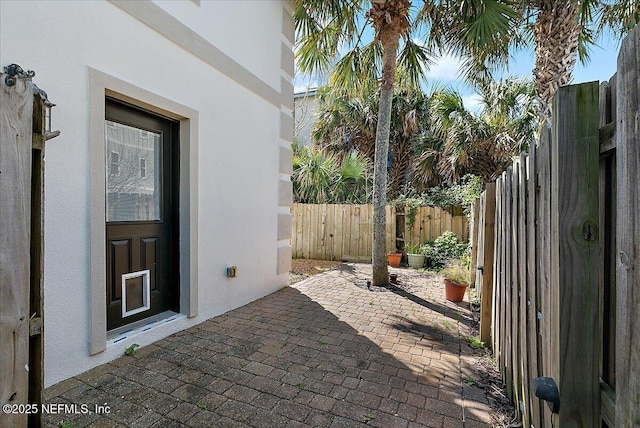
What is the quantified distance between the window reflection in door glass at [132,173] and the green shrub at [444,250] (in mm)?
6102

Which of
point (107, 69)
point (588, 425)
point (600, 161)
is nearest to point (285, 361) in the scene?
point (588, 425)

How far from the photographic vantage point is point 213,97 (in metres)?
4.01

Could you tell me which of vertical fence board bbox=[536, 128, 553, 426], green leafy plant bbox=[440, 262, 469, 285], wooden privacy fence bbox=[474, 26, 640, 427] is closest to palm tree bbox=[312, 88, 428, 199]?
green leafy plant bbox=[440, 262, 469, 285]

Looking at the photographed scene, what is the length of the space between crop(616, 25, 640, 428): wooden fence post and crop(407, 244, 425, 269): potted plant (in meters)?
7.29

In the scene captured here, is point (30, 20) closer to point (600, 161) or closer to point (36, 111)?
point (36, 111)

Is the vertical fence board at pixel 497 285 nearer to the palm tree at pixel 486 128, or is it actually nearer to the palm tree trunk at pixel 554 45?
the palm tree trunk at pixel 554 45

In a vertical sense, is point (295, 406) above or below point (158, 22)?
below

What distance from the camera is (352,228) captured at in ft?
30.3

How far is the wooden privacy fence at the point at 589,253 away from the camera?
0.87m

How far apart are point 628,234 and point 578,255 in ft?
0.94

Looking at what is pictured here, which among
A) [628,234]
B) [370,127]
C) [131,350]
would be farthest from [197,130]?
[370,127]

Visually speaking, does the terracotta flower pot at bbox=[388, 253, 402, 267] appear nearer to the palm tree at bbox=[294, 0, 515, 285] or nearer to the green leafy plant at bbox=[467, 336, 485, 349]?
the palm tree at bbox=[294, 0, 515, 285]

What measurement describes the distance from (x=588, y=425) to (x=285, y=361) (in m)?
2.35

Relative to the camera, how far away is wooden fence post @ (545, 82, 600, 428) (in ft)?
3.61
